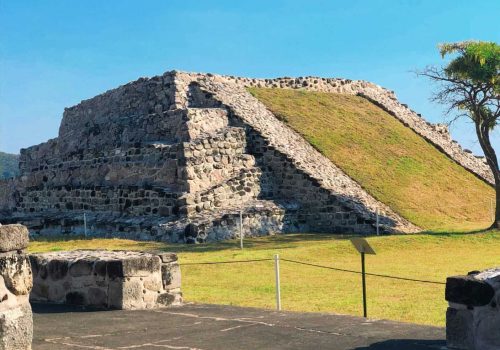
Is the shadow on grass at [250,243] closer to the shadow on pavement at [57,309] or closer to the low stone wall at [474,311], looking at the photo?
the shadow on pavement at [57,309]

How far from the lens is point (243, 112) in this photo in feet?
100

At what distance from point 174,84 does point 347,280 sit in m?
18.5

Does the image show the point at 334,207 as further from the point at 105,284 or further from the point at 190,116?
the point at 105,284

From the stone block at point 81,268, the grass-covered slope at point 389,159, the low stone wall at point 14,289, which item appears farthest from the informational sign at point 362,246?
the grass-covered slope at point 389,159

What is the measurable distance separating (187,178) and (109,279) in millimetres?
15929

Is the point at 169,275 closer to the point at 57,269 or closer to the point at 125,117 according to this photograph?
the point at 57,269

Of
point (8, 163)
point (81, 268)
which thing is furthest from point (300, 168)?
point (8, 163)

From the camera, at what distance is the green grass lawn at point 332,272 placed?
472 inches

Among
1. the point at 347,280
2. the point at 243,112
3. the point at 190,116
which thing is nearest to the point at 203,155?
the point at 190,116

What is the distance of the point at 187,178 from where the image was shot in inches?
993

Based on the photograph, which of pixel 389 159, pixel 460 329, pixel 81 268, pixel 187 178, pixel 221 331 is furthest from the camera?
pixel 389 159

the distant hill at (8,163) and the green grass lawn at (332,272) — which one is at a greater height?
the distant hill at (8,163)

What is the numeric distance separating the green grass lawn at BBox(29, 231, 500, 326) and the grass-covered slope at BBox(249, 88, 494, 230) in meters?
4.07

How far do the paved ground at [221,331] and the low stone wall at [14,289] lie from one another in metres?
1.21
